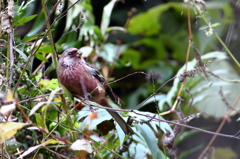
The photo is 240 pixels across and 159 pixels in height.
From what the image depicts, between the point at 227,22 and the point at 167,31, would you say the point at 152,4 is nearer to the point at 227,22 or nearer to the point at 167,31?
the point at 167,31

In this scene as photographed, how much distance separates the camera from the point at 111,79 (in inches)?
81.0

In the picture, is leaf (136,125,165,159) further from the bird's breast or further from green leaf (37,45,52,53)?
green leaf (37,45,52,53)

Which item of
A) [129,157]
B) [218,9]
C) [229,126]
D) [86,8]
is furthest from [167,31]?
[129,157]

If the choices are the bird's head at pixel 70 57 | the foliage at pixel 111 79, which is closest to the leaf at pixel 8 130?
the foliage at pixel 111 79

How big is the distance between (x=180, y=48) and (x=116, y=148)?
1.97 m

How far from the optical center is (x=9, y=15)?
1.10 metres

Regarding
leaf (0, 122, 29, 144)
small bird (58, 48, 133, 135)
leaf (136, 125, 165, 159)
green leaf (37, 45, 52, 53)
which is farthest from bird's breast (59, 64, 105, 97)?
leaf (0, 122, 29, 144)

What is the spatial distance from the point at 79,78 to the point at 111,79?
0.63 m

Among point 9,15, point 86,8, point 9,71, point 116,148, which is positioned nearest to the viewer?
point 9,15

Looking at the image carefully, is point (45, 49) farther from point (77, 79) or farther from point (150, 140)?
point (150, 140)

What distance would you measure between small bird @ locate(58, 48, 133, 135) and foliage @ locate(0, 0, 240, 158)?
6 cm

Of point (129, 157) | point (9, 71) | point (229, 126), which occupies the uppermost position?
point (9, 71)

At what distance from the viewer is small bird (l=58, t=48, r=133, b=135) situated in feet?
4.61

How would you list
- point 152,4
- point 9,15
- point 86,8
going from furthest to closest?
point 152,4
point 86,8
point 9,15
